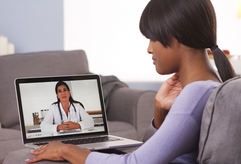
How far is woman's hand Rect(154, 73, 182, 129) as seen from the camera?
0.94m

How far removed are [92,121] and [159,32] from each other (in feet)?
1.74

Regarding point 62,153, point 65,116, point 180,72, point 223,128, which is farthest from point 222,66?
point 65,116

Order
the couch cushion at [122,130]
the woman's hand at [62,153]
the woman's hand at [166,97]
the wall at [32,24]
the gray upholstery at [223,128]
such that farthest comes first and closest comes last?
the wall at [32,24] → the couch cushion at [122,130] → the woman's hand at [166,97] → the woman's hand at [62,153] → the gray upholstery at [223,128]

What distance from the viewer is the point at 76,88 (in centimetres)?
115

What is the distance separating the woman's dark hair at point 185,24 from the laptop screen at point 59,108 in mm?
471

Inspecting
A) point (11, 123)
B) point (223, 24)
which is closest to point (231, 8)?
point (223, 24)

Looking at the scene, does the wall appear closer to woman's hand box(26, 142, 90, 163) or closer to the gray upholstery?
woman's hand box(26, 142, 90, 163)

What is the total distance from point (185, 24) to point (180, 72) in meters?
0.16

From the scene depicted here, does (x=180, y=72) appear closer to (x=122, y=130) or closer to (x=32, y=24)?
(x=122, y=130)

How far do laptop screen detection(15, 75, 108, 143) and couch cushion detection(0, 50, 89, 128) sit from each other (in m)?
0.80

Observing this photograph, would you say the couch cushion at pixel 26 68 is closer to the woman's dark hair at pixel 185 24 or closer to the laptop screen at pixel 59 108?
the laptop screen at pixel 59 108

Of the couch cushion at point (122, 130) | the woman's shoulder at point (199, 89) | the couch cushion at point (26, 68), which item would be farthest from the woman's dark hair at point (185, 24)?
the couch cushion at point (26, 68)

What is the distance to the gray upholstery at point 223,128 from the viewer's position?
522 millimetres

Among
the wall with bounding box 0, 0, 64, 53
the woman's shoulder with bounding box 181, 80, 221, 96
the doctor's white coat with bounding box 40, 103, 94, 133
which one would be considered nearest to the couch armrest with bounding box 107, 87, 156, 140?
the doctor's white coat with bounding box 40, 103, 94, 133
